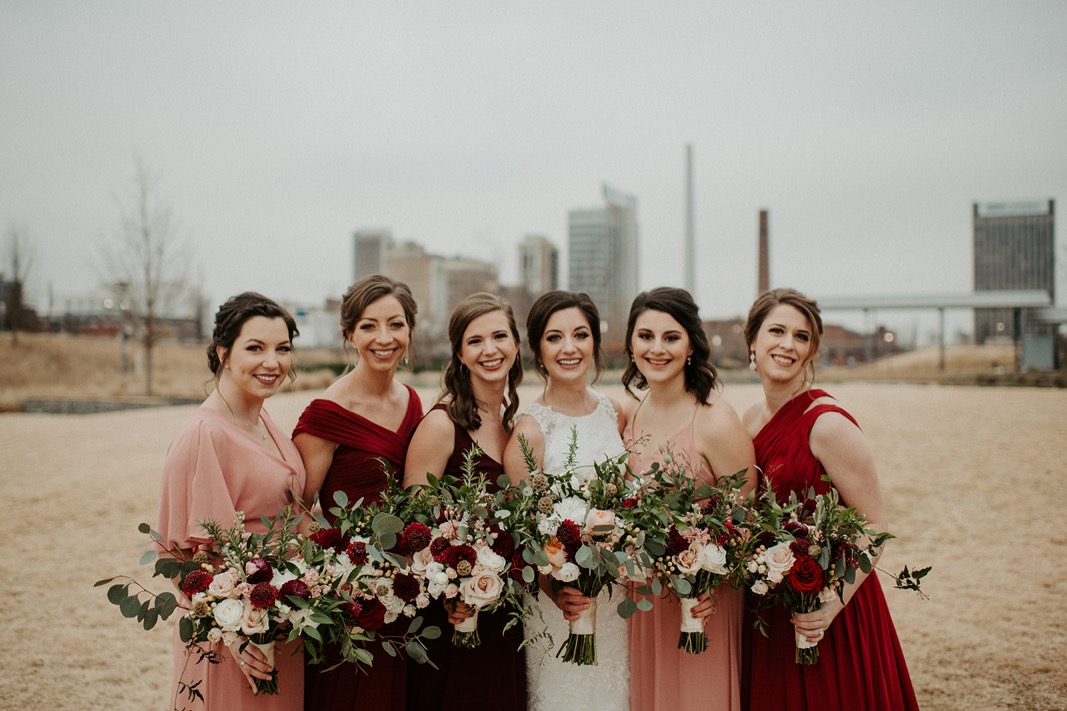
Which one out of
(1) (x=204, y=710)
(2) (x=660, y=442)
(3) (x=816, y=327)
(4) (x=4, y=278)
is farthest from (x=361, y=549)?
(4) (x=4, y=278)

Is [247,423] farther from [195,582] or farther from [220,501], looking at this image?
[195,582]

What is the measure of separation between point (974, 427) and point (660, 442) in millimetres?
19249

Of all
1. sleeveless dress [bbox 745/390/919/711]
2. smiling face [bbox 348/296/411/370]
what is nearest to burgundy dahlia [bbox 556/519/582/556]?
sleeveless dress [bbox 745/390/919/711]

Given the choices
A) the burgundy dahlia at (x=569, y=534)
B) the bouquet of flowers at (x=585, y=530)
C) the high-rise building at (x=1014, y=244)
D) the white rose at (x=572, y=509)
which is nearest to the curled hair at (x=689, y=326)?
the bouquet of flowers at (x=585, y=530)

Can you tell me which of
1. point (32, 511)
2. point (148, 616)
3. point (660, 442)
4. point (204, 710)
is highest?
point (660, 442)

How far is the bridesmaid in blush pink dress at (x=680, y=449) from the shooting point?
3627 mm

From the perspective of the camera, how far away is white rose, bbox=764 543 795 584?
2.98 m

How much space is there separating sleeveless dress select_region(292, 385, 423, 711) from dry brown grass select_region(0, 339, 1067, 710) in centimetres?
376

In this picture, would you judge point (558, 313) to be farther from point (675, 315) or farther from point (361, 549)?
point (361, 549)

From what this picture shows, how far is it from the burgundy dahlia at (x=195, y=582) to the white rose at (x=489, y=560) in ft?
3.75

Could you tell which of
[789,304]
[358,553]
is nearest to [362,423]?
[358,553]

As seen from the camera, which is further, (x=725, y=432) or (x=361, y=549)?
(x=725, y=432)

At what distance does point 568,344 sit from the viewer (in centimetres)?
421

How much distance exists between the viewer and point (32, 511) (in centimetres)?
1266
